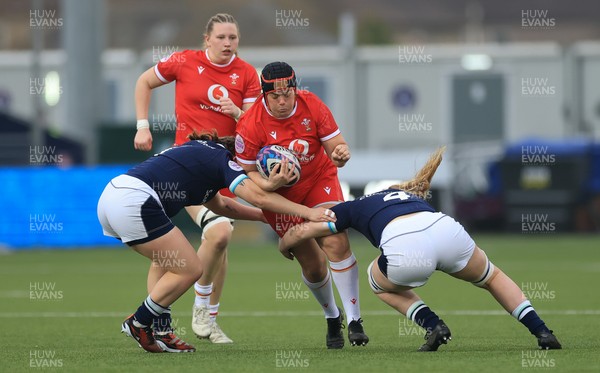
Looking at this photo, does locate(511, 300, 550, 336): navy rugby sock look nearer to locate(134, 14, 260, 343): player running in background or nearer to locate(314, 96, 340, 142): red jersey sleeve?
locate(314, 96, 340, 142): red jersey sleeve

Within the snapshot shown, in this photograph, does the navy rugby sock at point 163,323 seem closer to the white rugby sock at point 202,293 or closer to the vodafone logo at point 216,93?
the white rugby sock at point 202,293

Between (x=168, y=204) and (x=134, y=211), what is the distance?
0.28 metres

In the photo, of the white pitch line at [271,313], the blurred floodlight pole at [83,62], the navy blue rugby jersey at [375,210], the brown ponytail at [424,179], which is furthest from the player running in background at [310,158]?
the blurred floodlight pole at [83,62]

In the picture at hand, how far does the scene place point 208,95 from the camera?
10273 millimetres

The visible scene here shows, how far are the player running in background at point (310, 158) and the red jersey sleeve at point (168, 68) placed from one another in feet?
4.13

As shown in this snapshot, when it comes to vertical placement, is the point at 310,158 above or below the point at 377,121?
above

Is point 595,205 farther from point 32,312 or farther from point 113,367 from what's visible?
point 113,367

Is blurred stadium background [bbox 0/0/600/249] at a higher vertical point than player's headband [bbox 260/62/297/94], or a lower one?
lower

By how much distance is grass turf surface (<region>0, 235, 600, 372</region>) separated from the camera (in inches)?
A: 326

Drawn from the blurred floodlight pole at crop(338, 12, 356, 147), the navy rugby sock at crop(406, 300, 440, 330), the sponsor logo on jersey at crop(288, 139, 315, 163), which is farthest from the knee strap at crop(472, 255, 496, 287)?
the blurred floodlight pole at crop(338, 12, 356, 147)

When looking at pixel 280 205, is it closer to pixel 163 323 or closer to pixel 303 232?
pixel 303 232

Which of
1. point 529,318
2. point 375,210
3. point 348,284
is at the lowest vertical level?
point 529,318

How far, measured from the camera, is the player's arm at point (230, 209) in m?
9.41

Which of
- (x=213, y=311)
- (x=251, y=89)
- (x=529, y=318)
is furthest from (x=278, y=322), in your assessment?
(x=529, y=318)
